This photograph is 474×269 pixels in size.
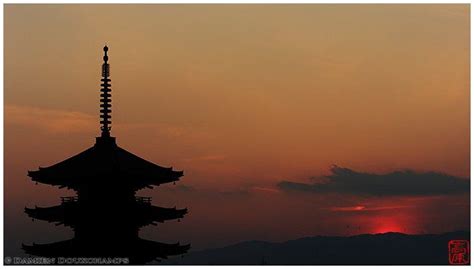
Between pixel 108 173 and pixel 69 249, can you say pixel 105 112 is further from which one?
pixel 69 249

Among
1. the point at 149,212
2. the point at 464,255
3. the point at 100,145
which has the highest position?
the point at 100,145

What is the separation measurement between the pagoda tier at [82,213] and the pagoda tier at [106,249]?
2.99 feet

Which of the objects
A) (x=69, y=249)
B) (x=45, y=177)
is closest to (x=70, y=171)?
(x=45, y=177)

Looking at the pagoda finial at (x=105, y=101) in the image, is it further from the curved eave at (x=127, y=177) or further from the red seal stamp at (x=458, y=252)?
the red seal stamp at (x=458, y=252)

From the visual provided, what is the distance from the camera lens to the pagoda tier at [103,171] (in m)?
37.5

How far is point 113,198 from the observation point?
126ft

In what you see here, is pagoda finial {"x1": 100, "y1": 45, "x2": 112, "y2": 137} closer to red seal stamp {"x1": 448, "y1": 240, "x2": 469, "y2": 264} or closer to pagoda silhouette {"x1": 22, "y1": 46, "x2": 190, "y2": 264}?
pagoda silhouette {"x1": 22, "y1": 46, "x2": 190, "y2": 264}

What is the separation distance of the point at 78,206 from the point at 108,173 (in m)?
2.49

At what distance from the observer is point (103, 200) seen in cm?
3838

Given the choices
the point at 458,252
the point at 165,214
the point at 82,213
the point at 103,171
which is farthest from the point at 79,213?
the point at 458,252

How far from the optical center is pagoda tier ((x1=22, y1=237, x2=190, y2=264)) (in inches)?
1505

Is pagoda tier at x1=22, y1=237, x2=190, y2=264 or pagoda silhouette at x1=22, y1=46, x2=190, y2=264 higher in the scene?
pagoda silhouette at x1=22, y1=46, x2=190, y2=264

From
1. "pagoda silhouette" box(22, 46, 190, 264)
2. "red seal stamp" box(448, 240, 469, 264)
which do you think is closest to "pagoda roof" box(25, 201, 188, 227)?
"pagoda silhouette" box(22, 46, 190, 264)

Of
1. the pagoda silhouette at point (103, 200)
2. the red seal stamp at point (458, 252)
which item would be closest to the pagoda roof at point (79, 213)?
the pagoda silhouette at point (103, 200)
